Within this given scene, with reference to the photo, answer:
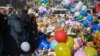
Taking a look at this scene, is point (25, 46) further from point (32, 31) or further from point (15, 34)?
point (32, 31)

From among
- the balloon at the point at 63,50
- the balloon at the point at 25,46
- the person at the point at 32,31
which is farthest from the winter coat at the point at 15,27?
the balloon at the point at 63,50

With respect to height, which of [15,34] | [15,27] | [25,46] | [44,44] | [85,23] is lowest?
[85,23]

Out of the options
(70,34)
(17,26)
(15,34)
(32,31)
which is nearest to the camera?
(17,26)

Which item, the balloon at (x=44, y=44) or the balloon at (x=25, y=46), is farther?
the balloon at (x=44, y=44)

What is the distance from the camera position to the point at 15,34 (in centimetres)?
832

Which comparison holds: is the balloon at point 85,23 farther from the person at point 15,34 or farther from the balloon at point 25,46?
the balloon at point 25,46

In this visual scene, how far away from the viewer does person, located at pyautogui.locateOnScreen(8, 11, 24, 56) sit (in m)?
8.16

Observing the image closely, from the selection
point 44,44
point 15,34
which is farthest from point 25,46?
point 44,44

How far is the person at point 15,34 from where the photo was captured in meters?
8.16

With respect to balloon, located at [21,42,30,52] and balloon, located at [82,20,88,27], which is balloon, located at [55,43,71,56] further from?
balloon, located at [82,20,88,27]

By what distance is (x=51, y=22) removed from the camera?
10992mm

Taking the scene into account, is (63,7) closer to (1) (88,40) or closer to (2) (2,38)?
(1) (88,40)

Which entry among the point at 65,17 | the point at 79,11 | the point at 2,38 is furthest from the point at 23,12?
the point at 79,11

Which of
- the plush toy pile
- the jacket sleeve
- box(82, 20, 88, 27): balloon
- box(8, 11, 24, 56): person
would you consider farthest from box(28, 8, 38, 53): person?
box(82, 20, 88, 27): balloon
